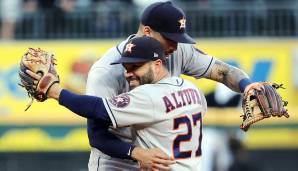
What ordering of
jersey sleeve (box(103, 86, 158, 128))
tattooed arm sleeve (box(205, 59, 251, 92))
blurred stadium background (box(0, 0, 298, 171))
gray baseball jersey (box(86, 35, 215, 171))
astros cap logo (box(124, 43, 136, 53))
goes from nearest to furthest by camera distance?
jersey sleeve (box(103, 86, 158, 128)) < astros cap logo (box(124, 43, 136, 53)) < gray baseball jersey (box(86, 35, 215, 171)) < tattooed arm sleeve (box(205, 59, 251, 92)) < blurred stadium background (box(0, 0, 298, 171))

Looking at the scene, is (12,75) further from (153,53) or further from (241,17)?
(153,53)

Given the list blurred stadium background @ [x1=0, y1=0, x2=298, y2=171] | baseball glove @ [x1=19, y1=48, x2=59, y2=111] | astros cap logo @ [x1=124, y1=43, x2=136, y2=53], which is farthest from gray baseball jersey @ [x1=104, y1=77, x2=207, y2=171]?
blurred stadium background @ [x1=0, y1=0, x2=298, y2=171]

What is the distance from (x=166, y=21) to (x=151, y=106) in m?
0.67

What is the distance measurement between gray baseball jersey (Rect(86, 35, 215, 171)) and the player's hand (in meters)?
0.34

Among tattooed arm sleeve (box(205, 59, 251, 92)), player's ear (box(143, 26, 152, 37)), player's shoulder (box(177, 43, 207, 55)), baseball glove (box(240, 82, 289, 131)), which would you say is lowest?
baseball glove (box(240, 82, 289, 131))

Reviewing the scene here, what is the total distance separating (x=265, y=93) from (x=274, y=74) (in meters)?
7.48

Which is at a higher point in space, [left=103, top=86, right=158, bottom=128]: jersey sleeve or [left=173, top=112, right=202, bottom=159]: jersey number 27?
[left=103, top=86, right=158, bottom=128]: jersey sleeve

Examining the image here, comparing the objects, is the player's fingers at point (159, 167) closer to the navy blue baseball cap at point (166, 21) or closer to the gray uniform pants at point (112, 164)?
the gray uniform pants at point (112, 164)

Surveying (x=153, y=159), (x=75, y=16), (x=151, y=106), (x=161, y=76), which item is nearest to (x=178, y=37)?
(x=161, y=76)

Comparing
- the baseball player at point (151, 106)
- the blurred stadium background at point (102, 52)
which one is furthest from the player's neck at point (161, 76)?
the blurred stadium background at point (102, 52)

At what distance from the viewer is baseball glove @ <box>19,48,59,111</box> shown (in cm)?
498

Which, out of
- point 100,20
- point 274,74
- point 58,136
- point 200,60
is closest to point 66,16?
point 100,20

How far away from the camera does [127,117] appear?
496 cm

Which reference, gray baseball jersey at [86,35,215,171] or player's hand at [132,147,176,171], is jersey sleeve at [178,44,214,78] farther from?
player's hand at [132,147,176,171]
